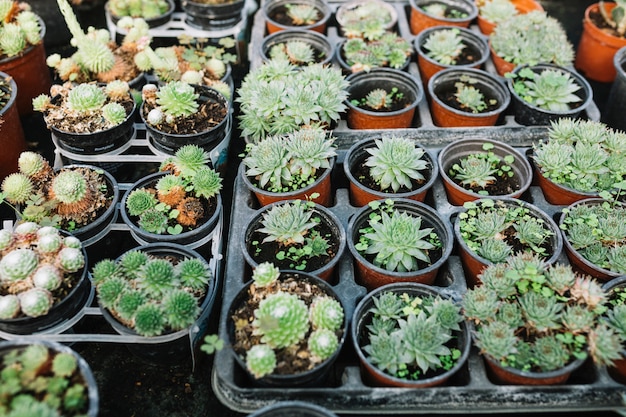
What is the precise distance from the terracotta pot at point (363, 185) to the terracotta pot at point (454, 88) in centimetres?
41

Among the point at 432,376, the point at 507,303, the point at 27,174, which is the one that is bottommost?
the point at 432,376

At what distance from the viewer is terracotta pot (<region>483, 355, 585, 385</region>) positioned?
233 cm

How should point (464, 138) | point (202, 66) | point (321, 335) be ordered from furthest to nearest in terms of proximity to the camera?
1. point (202, 66)
2. point (464, 138)
3. point (321, 335)

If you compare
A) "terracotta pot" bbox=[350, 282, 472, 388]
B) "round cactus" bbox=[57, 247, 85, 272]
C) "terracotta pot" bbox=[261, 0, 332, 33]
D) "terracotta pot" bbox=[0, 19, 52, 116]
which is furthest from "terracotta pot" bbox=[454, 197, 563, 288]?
"terracotta pot" bbox=[0, 19, 52, 116]

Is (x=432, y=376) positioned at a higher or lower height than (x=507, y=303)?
lower

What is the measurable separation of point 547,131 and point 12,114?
335 cm

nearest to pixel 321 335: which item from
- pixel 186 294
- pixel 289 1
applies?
pixel 186 294

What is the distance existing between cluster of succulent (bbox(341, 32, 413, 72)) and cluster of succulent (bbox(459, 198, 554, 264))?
4.41 feet

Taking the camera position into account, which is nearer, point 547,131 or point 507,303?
point 507,303

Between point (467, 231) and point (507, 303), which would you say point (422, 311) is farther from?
point (467, 231)

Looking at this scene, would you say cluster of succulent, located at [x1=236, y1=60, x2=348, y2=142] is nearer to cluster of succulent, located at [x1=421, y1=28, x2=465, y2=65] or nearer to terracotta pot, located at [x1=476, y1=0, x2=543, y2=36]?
cluster of succulent, located at [x1=421, y1=28, x2=465, y2=65]

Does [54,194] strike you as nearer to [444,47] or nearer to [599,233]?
[444,47]

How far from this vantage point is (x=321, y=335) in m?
2.33

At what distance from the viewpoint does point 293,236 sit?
9.14ft
